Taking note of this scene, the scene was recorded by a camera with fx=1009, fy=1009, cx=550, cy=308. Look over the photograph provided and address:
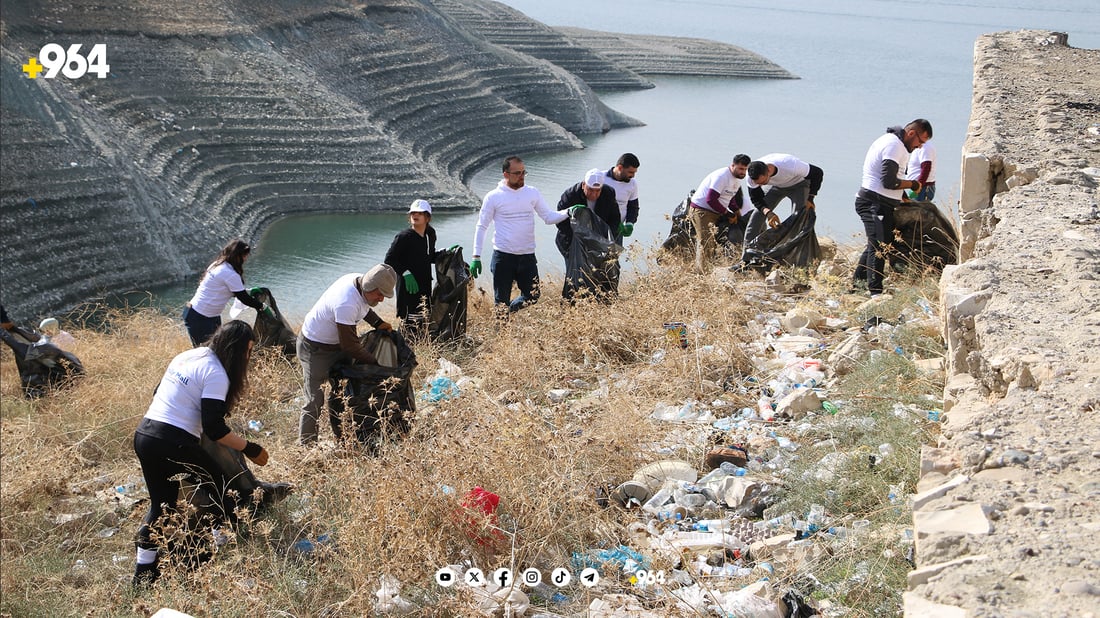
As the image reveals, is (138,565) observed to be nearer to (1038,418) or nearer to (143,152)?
(1038,418)

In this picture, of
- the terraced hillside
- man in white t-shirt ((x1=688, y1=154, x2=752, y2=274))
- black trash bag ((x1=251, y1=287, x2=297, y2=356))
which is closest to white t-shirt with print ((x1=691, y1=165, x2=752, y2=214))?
man in white t-shirt ((x1=688, y1=154, x2=752, y2=274))

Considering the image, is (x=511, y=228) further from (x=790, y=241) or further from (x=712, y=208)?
(x=790, y=241)

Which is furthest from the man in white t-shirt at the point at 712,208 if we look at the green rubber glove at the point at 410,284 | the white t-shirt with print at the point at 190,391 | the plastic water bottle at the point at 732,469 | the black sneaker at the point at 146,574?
the black sneaker at the point at 146,574

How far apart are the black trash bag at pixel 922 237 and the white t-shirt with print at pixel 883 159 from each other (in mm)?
250

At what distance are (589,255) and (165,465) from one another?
424 centimetres

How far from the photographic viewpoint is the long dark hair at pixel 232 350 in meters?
4.38

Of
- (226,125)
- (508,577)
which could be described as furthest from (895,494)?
(226,125)

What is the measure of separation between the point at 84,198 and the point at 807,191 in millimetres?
16137

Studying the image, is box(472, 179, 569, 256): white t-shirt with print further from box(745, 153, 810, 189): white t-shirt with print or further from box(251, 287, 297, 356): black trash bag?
box(745, 153, 810, 189): white t-shirt with print

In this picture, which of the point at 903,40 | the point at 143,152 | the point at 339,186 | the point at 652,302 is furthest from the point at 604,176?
the point at 903,40

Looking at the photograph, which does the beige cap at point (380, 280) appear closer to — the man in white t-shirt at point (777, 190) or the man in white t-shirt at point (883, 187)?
the man in white t-shirt at point (883, 187)

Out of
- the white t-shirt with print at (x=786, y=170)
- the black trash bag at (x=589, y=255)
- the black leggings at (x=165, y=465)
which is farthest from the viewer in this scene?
the white t-shirt with print at (x=786, y=170)

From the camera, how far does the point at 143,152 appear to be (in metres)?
23.0

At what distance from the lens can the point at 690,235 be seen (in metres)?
8.79
